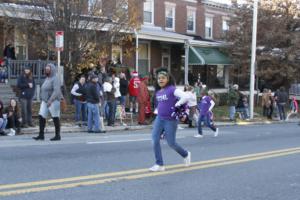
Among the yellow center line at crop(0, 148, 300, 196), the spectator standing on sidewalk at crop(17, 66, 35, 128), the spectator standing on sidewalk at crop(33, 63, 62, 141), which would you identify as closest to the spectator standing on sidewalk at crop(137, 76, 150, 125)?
the spectator standing on sidewalk at crop(17, 66, 35, 128)

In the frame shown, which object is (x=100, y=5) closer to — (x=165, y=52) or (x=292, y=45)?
(x=165, y=52)

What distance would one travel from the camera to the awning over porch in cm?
3095

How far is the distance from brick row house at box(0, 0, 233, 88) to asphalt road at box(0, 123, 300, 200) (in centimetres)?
1474

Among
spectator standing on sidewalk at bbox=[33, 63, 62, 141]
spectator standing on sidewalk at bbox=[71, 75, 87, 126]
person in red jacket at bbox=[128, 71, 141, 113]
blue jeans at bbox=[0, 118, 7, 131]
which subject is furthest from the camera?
person in red jacket at bbox=[128, 71, 141, 113]

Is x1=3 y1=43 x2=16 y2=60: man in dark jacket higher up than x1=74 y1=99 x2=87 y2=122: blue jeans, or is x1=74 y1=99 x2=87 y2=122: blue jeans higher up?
x1=3 y1=43 x2=16 y2=60: man in dark jacket

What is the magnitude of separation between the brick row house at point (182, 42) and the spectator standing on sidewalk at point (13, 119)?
11.6 metres

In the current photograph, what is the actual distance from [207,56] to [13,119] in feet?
61.6

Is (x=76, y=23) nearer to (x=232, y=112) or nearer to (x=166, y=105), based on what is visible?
(x=232, y=112)

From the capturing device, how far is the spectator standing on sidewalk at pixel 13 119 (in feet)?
48.3

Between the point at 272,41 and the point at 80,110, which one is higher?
the point at 272,41

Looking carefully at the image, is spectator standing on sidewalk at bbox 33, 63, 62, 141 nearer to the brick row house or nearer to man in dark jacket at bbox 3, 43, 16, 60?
man in dark jacket at bbox 3, 43, 16, 60

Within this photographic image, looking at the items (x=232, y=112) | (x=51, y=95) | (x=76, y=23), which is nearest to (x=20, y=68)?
(x=76, y=23)

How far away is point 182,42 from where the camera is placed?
3056cm

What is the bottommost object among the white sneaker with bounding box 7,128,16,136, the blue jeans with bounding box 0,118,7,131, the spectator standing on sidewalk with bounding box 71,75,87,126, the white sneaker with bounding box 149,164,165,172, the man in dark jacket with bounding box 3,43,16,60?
the white sneaker with bounding box 7,128,16,136
